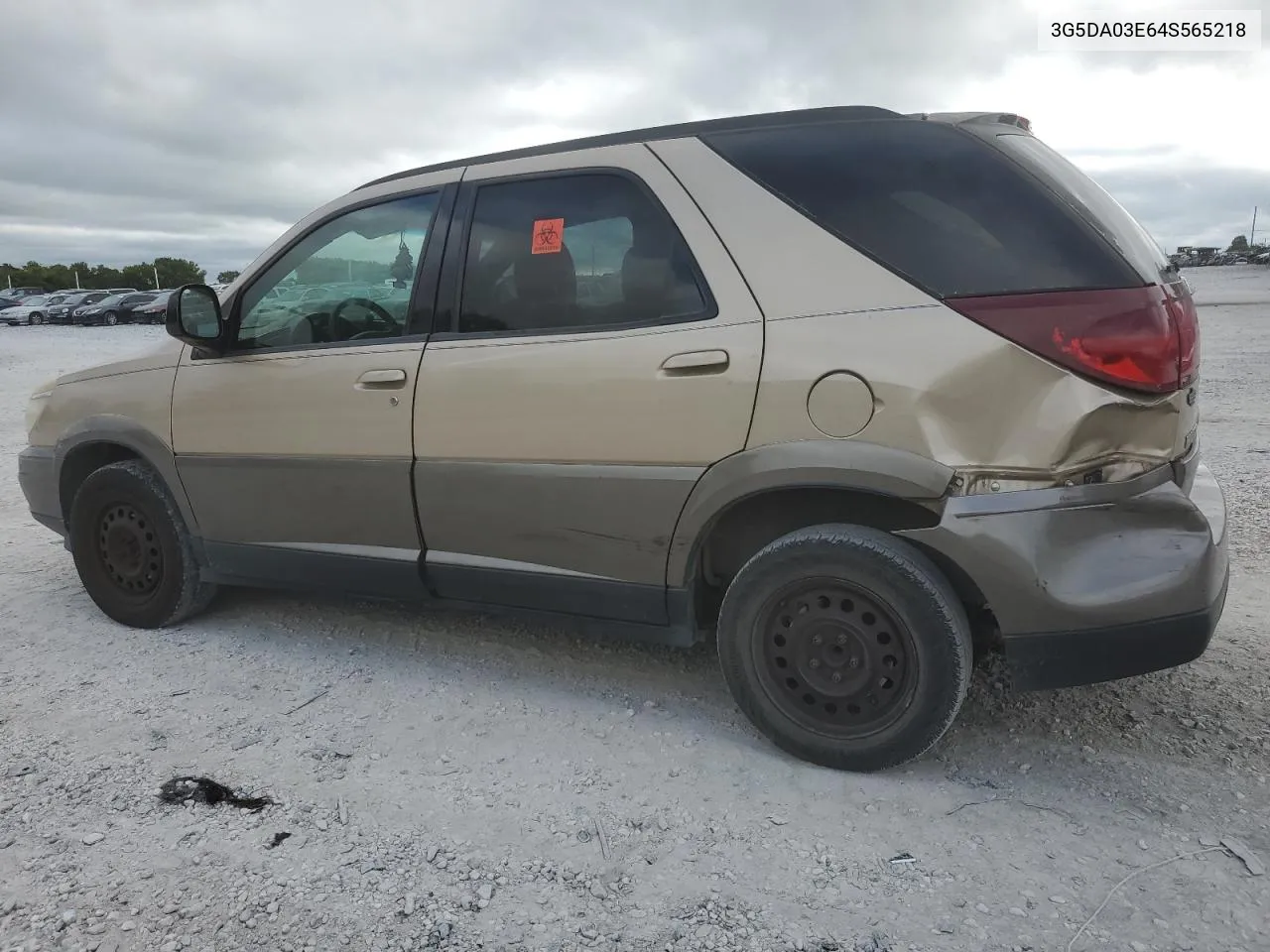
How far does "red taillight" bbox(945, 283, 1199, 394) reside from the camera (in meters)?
2.45

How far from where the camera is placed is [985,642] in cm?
298

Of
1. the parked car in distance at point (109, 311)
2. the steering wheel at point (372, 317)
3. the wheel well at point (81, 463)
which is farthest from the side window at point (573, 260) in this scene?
the parked car in distance at point (109, 311)

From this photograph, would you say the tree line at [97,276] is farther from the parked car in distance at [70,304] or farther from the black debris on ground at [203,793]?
the black debris on ground at [203,793]

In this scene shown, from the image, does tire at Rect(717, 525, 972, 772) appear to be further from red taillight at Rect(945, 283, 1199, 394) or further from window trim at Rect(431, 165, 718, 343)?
window trim at Rect(431, 165, 718, 343)

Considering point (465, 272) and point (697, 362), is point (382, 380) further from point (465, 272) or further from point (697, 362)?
point (697, 362)

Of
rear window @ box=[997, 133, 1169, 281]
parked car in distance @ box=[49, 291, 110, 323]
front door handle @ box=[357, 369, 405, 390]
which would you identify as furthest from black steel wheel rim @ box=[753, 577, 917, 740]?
parked car in distance @ box=[49, 291, 110, 323]

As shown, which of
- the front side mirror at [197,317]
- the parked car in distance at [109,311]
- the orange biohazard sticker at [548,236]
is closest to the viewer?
the orange biohazard sticker at [548,236]

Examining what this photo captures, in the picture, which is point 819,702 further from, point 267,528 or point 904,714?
point 267,528

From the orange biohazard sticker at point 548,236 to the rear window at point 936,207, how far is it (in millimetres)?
667

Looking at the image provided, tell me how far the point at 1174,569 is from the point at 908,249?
1.12 m

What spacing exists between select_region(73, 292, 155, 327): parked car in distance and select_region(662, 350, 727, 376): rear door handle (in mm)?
42494

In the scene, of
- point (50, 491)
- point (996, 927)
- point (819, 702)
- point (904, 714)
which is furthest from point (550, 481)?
point (50, 491)

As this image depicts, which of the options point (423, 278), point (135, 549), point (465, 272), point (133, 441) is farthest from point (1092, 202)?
point (135, 549)

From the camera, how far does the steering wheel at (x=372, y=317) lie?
354 centimetres
